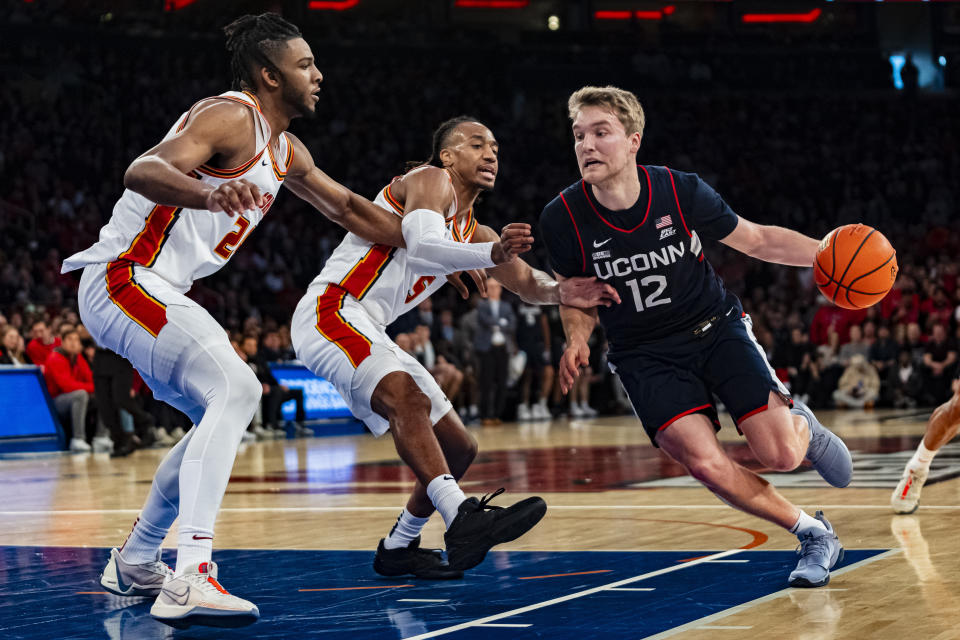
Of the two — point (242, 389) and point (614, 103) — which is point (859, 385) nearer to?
point (614, 103)

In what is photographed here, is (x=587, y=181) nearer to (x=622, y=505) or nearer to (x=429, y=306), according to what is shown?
(x=622, y=505)

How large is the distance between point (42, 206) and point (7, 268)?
3.21 metres

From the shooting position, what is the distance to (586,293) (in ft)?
17.1

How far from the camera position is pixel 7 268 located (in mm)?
18125

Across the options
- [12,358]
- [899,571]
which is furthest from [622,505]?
[12,358]

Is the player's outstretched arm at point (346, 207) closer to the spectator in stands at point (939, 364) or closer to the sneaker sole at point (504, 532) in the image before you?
the sneaker sole at point (504, 532)

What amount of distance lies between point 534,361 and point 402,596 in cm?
1415

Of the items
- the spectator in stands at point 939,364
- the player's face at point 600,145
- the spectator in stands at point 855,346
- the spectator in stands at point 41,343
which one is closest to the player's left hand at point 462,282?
the player's face at point 600,145

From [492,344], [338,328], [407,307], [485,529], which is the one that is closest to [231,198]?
[338,328]

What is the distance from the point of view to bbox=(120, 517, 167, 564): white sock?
507cm

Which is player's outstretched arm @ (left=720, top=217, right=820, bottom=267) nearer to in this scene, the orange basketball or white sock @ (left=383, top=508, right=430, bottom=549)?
the orange basketball

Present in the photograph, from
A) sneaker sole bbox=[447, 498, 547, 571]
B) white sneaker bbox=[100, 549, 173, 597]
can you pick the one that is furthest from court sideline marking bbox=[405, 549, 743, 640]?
white sneaker bbox=[100, 549, 173, 597]

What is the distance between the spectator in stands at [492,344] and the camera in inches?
707

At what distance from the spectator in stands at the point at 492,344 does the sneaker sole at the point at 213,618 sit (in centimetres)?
1361
